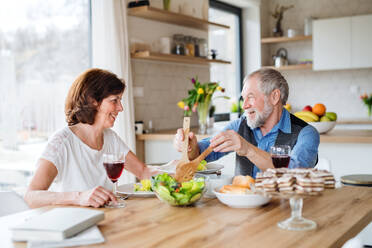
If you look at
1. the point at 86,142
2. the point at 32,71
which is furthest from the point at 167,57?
the point at 86,142

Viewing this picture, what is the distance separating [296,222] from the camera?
135cm

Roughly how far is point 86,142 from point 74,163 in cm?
14

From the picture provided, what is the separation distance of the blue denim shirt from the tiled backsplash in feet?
6.06

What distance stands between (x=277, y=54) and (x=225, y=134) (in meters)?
5.16

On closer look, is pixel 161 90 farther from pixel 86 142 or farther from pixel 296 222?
pixel 296 222

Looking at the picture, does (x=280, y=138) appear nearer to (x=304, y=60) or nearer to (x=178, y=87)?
(x=178, y=87)

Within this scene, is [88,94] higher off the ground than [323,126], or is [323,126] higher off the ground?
[88,94]

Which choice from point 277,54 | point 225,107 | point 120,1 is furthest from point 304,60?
point 120,1

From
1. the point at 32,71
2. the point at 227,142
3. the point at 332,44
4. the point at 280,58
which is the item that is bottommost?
the point at 227,142

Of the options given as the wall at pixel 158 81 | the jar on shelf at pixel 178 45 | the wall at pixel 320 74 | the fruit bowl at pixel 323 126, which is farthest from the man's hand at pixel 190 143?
the wall at pixel 320 74

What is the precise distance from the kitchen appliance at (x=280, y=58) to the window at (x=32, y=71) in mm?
3480

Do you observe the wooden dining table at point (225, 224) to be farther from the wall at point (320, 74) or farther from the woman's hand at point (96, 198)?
the wall at point (320, 74)

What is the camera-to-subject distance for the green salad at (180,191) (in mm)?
1568

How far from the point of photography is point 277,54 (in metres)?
6.80
